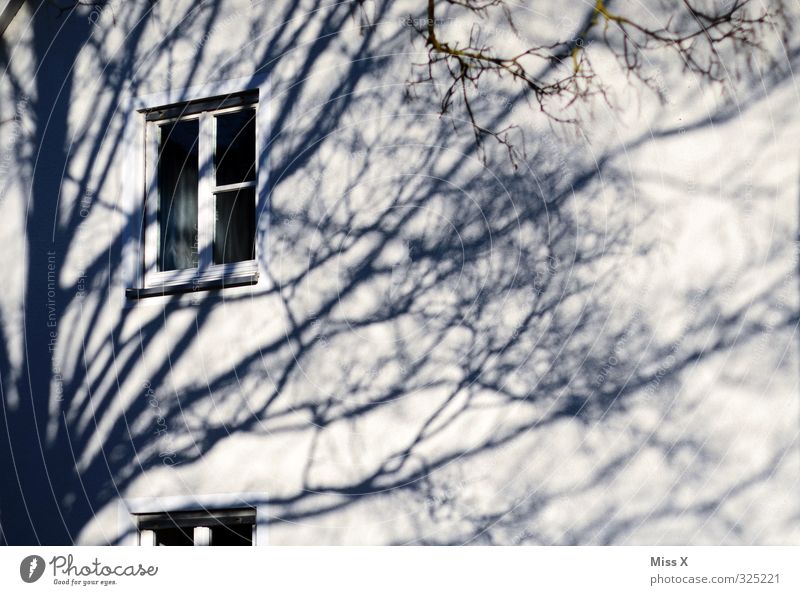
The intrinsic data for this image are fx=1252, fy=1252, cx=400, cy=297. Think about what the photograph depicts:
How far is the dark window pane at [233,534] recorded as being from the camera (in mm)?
8328

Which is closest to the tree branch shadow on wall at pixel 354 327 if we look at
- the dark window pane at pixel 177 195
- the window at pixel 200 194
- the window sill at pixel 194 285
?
the window sill at pixel 194 285

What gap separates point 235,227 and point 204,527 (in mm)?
2077

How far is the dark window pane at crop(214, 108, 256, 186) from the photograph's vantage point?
8838mm

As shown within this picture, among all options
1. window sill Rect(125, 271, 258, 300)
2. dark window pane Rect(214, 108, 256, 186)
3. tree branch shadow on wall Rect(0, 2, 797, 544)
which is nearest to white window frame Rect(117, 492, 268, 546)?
tree branch shadow on wall Rect(0, 2, 797, 544)

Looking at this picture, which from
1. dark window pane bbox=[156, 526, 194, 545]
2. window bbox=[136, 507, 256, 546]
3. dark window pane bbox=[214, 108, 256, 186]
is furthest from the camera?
dark window pane bbox=[214, 108, 256, 186]

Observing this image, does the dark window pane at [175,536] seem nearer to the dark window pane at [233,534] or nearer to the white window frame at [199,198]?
the dark window pane at [233,534]

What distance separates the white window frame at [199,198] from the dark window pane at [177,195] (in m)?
0.06

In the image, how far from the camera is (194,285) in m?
8.61

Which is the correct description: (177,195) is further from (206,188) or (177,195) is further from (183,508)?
(183,508)

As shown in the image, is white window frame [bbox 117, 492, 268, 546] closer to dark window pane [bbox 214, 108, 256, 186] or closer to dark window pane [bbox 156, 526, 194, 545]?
dark window pane [bbox 156, 526, 194, 545]

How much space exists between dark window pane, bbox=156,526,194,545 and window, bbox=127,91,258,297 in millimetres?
1637
